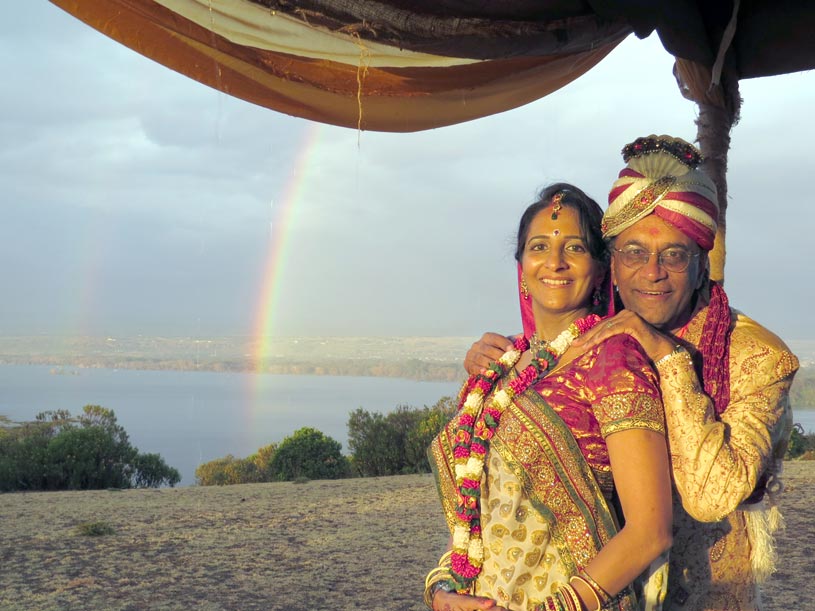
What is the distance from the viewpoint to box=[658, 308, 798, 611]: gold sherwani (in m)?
2.04

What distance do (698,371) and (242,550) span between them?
663 cm

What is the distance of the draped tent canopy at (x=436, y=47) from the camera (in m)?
3.42

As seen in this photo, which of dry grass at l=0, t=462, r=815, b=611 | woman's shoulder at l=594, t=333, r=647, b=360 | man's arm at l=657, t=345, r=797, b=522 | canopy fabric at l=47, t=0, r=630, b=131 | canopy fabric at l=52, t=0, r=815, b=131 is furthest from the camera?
dry grass at l=0, t=462, r=815, b=611

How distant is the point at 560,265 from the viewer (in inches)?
95.7

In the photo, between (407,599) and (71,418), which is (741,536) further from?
(71,418)

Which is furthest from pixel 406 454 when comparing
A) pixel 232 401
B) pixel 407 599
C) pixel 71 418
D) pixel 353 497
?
pixel 232 401

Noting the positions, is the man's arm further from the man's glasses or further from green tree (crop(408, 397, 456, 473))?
green tree (crop(408, 397, 456, 473))

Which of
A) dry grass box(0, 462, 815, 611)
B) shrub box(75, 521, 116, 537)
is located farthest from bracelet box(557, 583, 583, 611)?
shrub box(75, 521, 116, 537)

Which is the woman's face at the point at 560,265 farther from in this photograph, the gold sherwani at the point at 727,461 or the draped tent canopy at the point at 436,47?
the draped tent canopy at the point at 436,47

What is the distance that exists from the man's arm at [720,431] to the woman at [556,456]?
0.21ft

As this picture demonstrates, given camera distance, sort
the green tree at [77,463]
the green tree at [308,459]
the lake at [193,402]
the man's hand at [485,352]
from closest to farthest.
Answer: the man's hand at [485,352] < the green tree at [77,463] < the green tree at [308,459] < the lake at [193,402]

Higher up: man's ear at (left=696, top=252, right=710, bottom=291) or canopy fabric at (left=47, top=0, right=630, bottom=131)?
canopy fabric at (left=47, top=0, right=630, bottom=131)

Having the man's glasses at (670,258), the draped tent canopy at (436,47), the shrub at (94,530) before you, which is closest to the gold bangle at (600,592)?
the man's glasses at (670,258)

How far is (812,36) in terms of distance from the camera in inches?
149
